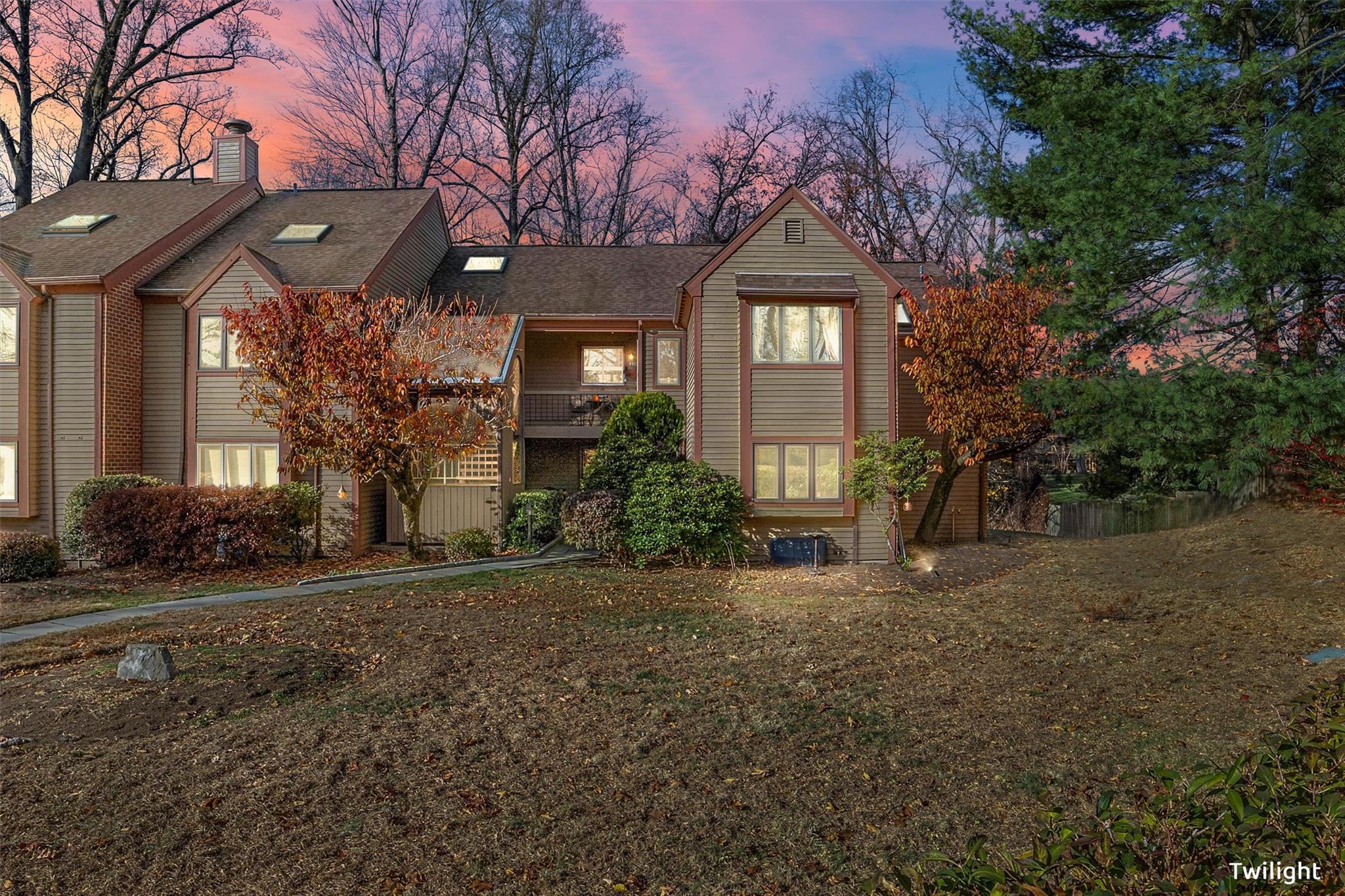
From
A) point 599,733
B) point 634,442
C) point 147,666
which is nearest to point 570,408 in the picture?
point 634,442

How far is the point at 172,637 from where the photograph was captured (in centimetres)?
853

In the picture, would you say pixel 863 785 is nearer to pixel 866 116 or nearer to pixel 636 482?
pixel 636 482

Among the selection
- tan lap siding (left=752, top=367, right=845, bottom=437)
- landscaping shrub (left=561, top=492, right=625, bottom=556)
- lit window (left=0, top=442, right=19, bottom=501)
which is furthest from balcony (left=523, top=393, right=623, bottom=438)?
lit window (left=0, top=442, right=19, bottom=501)

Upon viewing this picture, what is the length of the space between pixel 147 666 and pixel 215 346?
1231 cm

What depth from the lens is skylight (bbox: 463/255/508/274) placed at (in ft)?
72.7

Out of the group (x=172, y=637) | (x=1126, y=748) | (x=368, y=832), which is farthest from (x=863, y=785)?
(x=172, y=637)

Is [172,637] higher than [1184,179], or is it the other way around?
[1184,179]

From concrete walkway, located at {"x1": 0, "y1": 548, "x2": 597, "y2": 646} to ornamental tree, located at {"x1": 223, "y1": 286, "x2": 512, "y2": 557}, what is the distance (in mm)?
2141

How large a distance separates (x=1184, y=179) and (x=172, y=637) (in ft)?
52.6

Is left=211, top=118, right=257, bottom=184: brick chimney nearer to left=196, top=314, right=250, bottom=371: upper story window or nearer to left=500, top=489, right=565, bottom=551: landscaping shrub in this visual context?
left=196, top=314, right=250, bottom=371: upper story window

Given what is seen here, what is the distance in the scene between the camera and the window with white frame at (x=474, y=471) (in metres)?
18.2

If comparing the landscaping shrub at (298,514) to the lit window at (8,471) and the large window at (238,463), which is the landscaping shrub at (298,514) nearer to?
the large window at (238,463)

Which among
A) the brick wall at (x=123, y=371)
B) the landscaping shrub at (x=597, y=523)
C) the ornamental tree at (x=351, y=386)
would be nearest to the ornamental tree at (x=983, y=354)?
the landscaping shrub at (x=597, y=523)

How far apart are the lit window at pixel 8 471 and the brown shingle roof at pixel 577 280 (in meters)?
9.25
